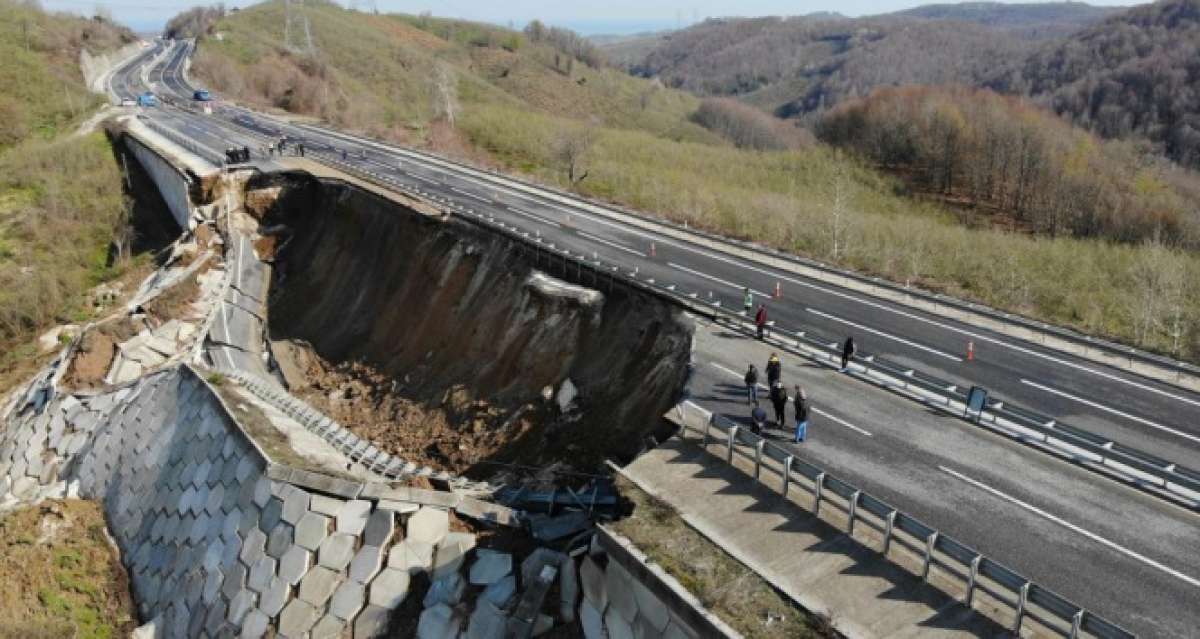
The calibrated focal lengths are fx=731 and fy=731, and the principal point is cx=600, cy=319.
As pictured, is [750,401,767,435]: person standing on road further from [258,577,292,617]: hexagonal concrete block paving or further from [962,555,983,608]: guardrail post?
[258,577,292,617]: hexagonal concrete block paving

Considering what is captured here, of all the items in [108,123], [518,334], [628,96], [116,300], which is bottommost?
[116,300]

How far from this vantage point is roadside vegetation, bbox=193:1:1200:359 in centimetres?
3848

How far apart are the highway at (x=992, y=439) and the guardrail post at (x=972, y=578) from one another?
6.35ft

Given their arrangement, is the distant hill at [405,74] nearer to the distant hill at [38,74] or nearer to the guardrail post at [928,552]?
the distant hill at [38,74]

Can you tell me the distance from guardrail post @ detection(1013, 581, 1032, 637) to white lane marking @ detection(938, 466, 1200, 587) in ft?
11.9

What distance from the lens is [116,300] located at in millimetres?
37844

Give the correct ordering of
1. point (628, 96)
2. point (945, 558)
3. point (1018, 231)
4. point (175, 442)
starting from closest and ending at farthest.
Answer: point (945, 558) → point (175, 442) → point (1018, 231) → point (628, 96)

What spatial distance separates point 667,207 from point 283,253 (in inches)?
1003

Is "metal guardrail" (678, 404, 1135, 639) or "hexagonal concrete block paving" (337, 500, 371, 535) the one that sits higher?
"metal guardrail" (678, 404, 1135, 639)

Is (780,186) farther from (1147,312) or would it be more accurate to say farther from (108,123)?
(108,123)

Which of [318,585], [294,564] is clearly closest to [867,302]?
[318,585]

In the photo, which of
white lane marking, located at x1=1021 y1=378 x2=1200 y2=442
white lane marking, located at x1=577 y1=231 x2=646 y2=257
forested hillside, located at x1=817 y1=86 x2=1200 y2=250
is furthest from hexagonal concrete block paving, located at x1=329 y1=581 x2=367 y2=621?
forested hillside, located at x1=817 y1=86 x2=1200 y2=250

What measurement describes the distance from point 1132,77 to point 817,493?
135664mm

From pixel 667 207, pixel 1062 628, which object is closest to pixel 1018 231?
pixel 667 207
